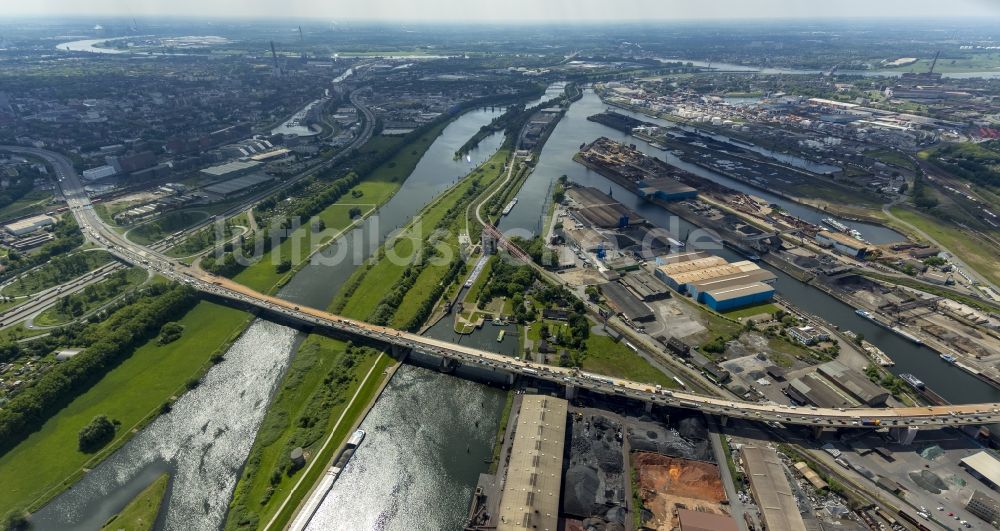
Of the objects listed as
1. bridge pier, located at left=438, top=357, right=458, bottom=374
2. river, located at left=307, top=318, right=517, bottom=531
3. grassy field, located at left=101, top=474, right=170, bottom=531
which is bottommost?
grassy field, located at left=101, top=474, right=170, bottom=531

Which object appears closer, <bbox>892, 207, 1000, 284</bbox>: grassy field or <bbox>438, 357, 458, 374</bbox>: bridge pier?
<bbox>438, 357, 458, 374</bbox>: bridge pier

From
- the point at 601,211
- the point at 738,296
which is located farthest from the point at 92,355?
the point at 738,296

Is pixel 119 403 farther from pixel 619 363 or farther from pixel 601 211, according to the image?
pixel 601 211

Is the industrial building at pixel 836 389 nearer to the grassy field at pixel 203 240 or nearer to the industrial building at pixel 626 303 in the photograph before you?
the industrial building at pixel 626 303

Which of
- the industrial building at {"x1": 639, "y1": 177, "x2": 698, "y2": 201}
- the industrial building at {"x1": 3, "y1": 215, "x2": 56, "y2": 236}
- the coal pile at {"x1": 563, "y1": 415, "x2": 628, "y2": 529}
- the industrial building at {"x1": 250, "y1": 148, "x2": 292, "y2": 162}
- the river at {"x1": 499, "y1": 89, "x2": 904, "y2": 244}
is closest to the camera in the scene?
the coal pile at {"x1": 563, "y1": 415, "x2": 628, "y2": 529}

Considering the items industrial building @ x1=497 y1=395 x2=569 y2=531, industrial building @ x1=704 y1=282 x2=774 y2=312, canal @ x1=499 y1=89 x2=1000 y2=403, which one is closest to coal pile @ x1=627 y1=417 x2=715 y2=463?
industrial building @ x1=497 y1=395 x2=569 y2=531

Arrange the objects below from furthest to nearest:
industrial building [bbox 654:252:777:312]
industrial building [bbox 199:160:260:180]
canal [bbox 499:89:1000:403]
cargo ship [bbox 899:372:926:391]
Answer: industrial building [bbox 199:160:260:180] → industrial building [bbox 654:252:777:312] → canal [bbox 499:89:1000:403] → cargo ship [bbox 899:372:926:391]

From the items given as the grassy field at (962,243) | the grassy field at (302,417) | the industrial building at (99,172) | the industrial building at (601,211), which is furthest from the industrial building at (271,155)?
the grassy field at (962,243)

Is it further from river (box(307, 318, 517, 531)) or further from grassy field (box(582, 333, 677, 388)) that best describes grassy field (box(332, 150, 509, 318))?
grassy field (box(582, 333, 677, 388))
